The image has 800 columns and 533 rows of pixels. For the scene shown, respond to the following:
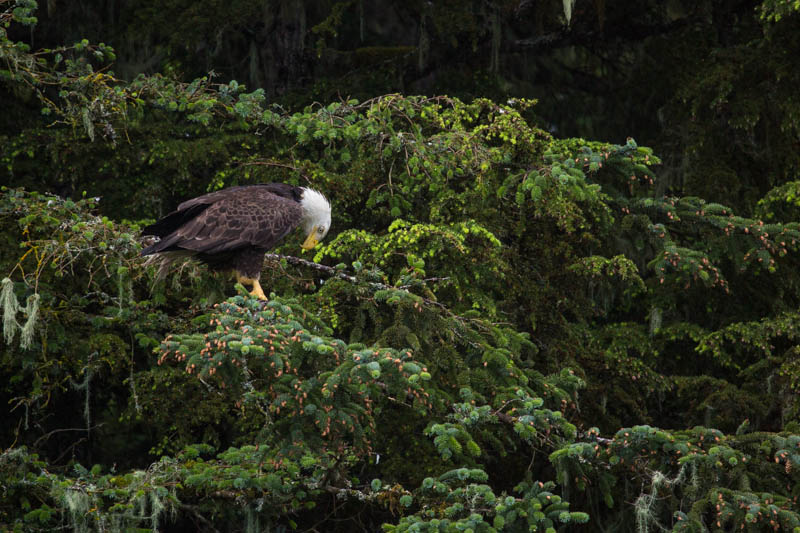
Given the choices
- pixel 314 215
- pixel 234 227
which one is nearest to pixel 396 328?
pixel 234 227

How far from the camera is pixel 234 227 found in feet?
21.5

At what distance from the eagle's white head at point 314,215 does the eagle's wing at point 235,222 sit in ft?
0.51

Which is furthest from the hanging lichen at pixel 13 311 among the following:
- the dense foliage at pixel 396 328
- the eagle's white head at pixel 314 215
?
the eagle's white head at pixel 314 215

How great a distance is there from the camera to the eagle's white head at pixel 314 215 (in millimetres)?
7055

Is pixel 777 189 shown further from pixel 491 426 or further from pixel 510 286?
pixel 491 426

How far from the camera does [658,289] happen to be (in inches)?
353

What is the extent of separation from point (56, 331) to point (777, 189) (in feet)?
16.6

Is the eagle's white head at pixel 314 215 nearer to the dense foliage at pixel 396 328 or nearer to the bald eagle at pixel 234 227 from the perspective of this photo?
the bald eagle at pixel 234 227

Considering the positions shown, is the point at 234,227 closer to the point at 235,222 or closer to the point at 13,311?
the point at 235,222

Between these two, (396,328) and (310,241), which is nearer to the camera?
(396,328)

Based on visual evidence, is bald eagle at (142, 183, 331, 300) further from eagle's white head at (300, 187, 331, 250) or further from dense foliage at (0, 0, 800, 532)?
dense foliage at (0, 0, 800, 532)

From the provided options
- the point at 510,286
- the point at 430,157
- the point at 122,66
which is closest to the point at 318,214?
the point at 430,157

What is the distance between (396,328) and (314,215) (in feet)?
4.42

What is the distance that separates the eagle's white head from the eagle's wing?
155 mm
